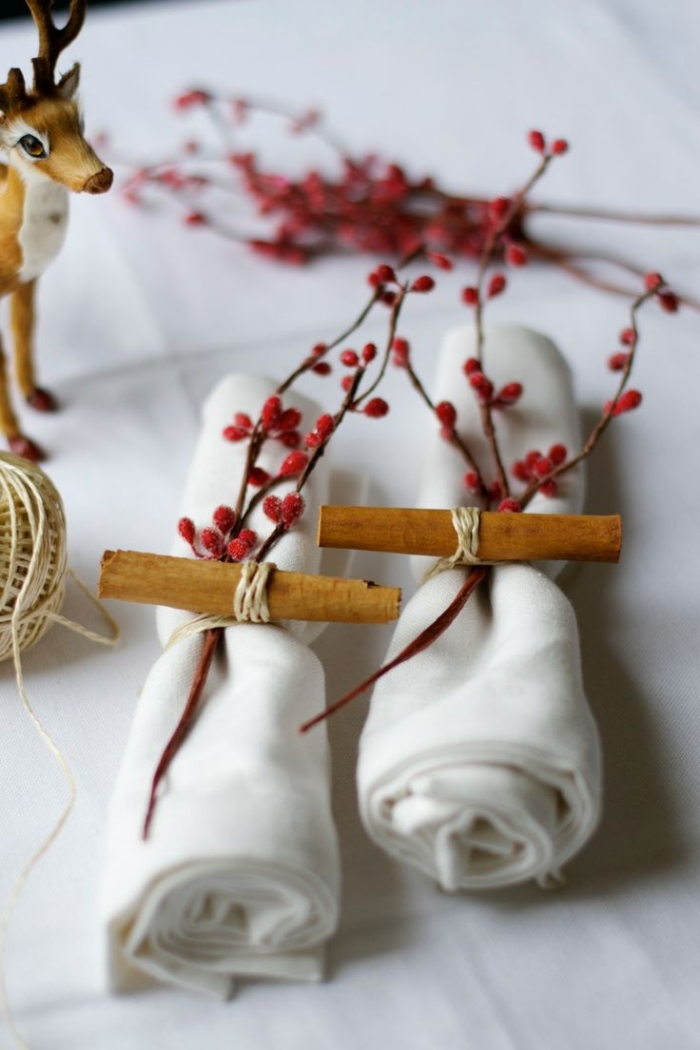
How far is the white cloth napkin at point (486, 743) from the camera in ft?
2.16

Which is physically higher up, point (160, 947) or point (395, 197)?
point (395, 197)

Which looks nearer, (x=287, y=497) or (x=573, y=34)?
(x=287, y=497)

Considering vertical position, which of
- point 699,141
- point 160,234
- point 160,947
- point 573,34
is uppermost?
point 573,34

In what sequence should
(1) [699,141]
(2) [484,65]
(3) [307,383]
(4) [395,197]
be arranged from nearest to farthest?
1. (3) [307,383]
2. (4) [395,197]
3. (1) [699,141]
4. (2) [484,65]

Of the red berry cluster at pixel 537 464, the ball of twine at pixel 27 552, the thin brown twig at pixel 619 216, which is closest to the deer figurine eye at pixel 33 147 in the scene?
the ball of twine at pixel 27 552

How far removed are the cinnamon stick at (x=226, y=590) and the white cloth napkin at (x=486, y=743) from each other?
0.14ft

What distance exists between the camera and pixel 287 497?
823mm

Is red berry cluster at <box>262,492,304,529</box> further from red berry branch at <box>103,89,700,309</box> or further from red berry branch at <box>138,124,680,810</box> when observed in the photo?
red berry branch at <box>103,89,700,309</box>

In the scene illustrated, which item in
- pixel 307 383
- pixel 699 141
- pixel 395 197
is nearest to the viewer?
pixel 307 383

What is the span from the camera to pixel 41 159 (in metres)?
0.88

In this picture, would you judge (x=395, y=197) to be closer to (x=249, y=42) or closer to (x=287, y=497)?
(x=249, y=42)

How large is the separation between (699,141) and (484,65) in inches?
12.3

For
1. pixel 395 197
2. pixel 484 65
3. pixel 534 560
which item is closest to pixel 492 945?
pixel 534 560

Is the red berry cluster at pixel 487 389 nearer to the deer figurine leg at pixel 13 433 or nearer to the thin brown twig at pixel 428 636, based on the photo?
the thin brown twig at pixel 428 636
